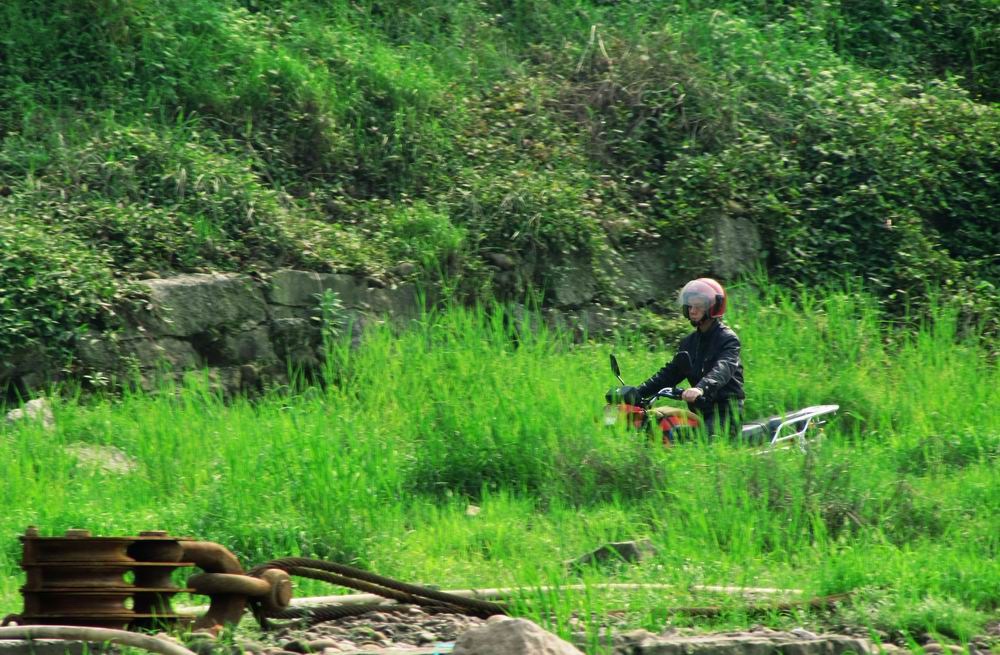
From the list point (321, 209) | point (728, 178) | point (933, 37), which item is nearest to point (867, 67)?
point (933, 37)

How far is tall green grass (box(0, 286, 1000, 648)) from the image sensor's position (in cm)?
602

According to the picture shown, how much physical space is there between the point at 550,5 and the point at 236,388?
6.66 metres

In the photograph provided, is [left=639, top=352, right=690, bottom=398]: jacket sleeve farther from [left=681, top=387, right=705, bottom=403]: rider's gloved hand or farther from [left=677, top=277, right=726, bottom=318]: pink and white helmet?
[left=677, top=277, right=726, bottom=318]: pink and white helmet

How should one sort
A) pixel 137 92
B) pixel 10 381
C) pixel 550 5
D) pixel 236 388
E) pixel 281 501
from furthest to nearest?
pixel 550 5 → pixel 137 92 → pixel 236 388 → pixel 10 381 → pixel 281 501

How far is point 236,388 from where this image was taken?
35.5 ft

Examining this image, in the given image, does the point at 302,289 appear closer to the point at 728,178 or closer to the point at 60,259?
the point at 60,259

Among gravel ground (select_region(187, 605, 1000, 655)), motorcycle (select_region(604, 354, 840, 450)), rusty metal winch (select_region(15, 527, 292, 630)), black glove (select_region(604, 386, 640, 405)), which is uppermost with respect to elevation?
rusty metal winch (select_region(15, 527, 292, 630))

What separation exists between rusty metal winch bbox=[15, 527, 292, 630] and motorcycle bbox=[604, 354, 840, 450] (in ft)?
13.8

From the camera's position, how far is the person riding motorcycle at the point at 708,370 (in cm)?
897

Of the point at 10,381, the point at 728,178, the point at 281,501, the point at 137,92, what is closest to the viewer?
the point at 281,501

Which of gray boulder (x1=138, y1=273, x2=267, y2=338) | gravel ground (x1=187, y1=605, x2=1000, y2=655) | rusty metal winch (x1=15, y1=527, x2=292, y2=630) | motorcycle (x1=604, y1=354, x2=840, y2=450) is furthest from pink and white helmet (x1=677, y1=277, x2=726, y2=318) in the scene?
rusty metal winch (x1=15, y1=527, x2=292, y2=630)

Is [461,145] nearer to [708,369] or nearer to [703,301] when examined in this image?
[703,301]

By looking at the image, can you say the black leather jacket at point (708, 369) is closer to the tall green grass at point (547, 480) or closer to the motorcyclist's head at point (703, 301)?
the motorcyclist's head at point (703, 301)

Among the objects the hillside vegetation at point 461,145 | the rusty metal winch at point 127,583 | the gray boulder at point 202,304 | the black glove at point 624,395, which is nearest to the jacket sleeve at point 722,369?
the black glove at point 624,395
